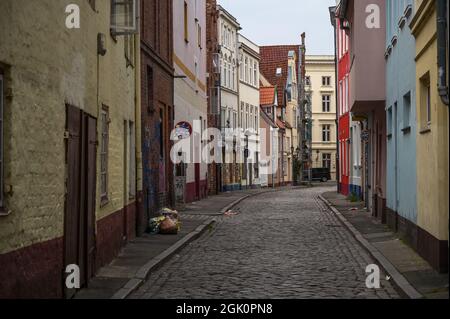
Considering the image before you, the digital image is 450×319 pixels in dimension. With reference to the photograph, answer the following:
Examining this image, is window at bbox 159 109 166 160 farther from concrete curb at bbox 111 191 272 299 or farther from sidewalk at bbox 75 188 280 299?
concrete curb at bbox 111 191 272 299

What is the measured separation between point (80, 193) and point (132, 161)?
6.83 m

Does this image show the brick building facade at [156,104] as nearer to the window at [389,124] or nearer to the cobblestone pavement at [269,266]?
the cobblestone pavement at [269,266]

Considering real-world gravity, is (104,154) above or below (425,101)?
below

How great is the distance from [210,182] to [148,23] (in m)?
21.6

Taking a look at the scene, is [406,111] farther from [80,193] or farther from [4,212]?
[4,212]

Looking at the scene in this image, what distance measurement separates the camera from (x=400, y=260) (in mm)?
13867

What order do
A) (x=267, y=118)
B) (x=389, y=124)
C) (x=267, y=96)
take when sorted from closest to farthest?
(x=389, y=124)
(x=267, y=118)
(x=267, y=96)

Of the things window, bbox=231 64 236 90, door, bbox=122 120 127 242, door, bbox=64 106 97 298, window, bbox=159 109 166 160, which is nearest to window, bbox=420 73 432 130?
door, bbox=64 106 97 298

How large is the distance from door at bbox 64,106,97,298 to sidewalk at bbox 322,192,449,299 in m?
4.14

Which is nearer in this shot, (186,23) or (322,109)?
(186,23)

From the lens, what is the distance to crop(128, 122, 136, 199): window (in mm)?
17625

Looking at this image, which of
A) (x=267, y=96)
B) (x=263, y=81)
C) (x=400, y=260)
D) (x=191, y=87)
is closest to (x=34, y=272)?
(x=400, y=260)

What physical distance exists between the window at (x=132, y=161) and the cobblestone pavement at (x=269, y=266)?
173cm

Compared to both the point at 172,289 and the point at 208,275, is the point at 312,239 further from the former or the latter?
the point at 172,289
